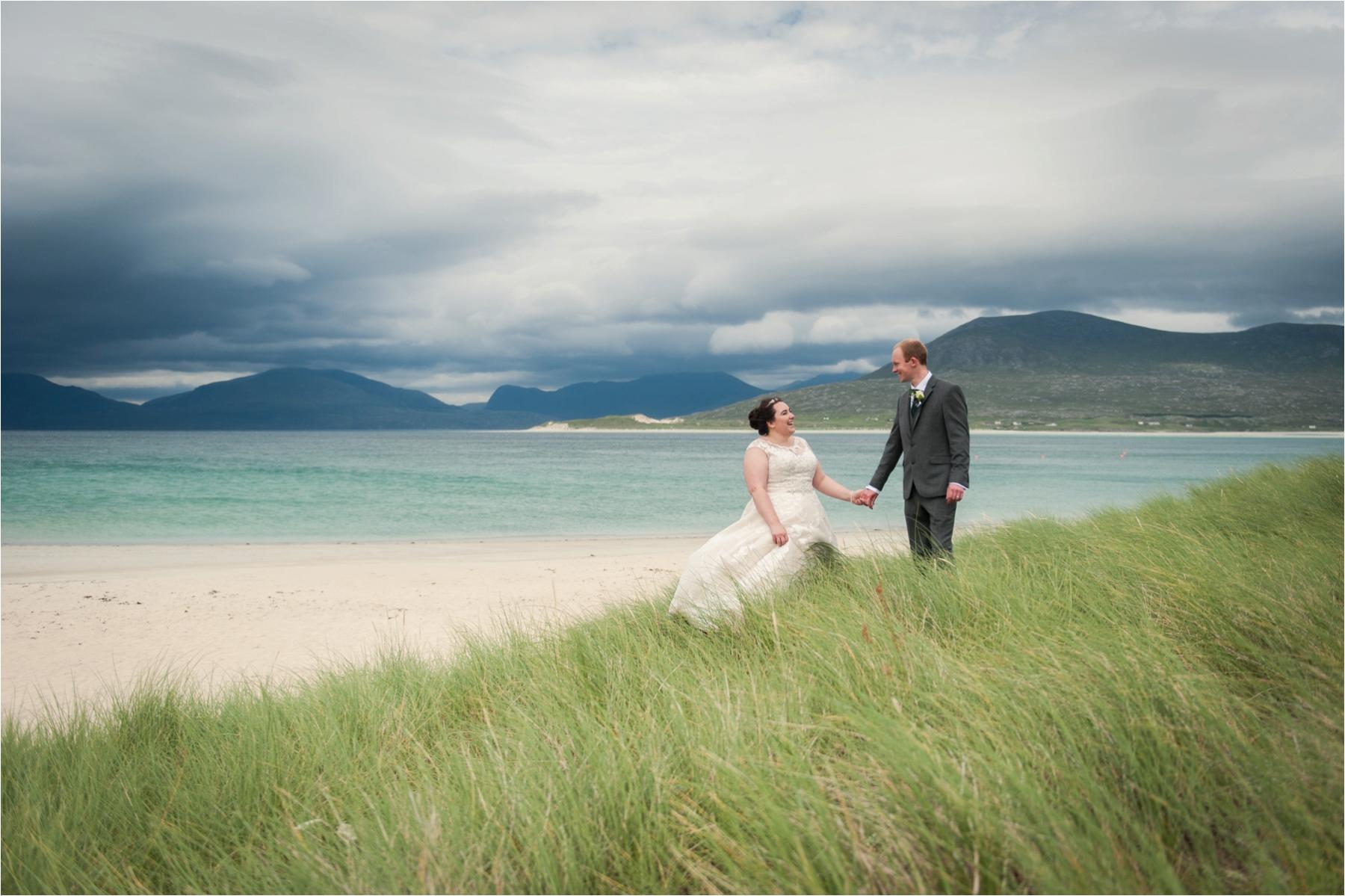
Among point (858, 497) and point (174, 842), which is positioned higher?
point (858, 497)

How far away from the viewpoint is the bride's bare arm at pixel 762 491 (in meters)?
6.28

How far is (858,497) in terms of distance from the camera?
23.5ft

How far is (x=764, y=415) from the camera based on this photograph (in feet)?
22.1

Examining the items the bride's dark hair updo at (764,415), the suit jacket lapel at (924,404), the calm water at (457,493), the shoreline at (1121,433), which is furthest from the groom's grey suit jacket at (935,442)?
the shoreline at (1121,433)

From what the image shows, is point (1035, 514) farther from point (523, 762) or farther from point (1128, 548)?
point (523, 762)

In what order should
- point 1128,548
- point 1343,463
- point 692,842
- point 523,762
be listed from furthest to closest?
1. point 1343,463
2. point 1128,548
3. point 523,762
4. point 692,842

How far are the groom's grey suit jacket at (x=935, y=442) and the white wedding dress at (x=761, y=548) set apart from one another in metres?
0.85

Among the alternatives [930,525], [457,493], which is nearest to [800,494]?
[930,525]

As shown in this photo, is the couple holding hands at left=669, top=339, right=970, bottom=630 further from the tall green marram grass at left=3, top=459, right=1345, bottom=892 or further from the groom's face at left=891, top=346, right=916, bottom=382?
the tall green marram grass at left=3, top=459, right=1345, bottom=892

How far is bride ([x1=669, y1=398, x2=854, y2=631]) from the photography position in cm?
600

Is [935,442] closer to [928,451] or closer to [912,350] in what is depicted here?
[928,451]

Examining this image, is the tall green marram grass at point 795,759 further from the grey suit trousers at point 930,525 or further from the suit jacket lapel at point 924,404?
the suit jacket lapel at point 924,404

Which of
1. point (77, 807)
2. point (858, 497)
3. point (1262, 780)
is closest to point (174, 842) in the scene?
point (77, 807)

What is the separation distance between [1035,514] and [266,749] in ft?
30.2
